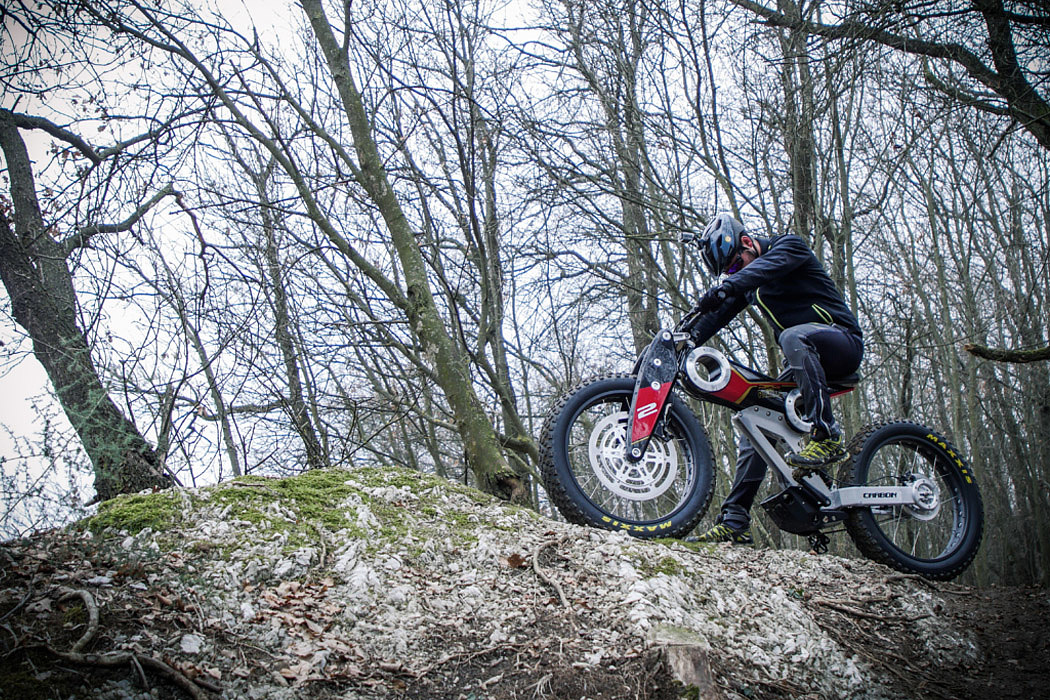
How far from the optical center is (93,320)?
4566 mm

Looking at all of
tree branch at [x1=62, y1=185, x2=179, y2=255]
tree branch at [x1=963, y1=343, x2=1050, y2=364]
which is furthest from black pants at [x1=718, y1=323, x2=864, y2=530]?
tree branch at [x1=62, y1=185, x2=179, y2=255]

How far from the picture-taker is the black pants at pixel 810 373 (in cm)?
404

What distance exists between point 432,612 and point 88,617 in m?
1.19

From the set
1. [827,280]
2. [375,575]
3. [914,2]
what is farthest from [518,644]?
[914,2]

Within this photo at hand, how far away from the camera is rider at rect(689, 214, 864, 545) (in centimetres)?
402

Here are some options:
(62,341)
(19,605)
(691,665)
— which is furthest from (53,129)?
(691,665)

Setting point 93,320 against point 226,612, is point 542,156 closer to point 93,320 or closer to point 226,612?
point 93,320

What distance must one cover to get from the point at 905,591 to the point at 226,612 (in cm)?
382

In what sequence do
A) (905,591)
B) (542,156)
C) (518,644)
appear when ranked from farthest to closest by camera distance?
(542,156)
(905,591)
(518,644)

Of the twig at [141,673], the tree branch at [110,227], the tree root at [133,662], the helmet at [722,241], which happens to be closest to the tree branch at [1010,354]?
the helmet at [722,241]

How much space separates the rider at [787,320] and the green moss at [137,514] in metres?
3.02

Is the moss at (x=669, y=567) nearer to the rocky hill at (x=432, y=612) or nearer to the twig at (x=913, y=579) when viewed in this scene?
the rocky hill at (x=432, y=612)

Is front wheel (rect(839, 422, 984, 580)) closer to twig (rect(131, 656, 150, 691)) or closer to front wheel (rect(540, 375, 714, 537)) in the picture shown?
front wheel (rect(540, 375, 714, 537))

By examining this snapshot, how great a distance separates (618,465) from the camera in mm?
3779
